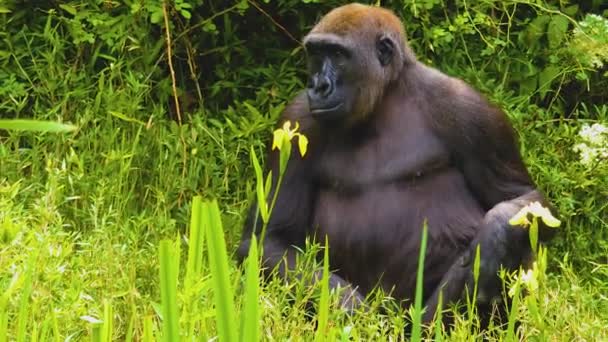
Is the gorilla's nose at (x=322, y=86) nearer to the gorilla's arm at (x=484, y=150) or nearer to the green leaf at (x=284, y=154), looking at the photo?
the gorilla's arm at (x=484, y=150)

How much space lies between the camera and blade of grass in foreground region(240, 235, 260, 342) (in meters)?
1.63

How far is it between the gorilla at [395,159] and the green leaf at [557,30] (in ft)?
3.66

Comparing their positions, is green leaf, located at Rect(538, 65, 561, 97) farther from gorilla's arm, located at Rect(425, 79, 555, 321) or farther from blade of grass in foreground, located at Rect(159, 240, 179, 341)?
blade of grass in foreground, located at Rect(159, 240, 179, 341)

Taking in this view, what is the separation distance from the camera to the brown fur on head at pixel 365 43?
3992 mm

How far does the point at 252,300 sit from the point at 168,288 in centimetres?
12

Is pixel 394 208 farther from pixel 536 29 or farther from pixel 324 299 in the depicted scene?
pixel 324 299

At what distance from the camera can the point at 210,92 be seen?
5449mm

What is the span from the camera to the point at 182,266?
12.7 feet

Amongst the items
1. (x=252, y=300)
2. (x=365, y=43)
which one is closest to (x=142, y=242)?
(x=365, y=43)

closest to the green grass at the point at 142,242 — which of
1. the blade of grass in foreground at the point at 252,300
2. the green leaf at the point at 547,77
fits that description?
the green leaf at the point at 547,77

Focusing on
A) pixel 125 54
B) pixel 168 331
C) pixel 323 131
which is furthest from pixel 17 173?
pixel 168 331

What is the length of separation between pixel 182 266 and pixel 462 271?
0.85m

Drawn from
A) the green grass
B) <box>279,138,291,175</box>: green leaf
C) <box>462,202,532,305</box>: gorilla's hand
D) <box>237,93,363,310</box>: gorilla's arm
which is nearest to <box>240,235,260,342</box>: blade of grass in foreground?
<box>279,138,291,175</box>: green leaf

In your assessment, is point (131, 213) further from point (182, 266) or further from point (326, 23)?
point (326, 23)
